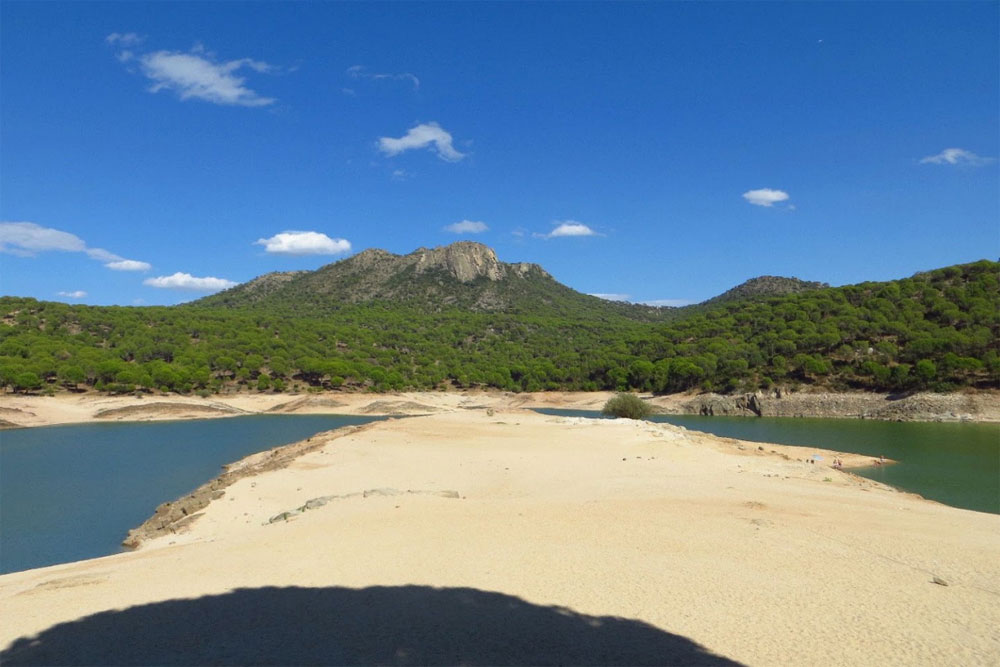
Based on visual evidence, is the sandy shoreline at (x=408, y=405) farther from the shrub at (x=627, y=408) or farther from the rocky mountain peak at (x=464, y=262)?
the rocky mountain peak at (x=464, y=262)

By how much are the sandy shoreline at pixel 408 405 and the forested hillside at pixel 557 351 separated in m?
3.01

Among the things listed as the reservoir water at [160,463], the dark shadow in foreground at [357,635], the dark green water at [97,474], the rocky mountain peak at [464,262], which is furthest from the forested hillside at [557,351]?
the dark shadow in foreground at [357,635]

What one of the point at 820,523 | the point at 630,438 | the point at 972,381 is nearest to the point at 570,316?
the point at 972,381

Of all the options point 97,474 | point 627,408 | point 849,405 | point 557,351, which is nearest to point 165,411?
point 97,474

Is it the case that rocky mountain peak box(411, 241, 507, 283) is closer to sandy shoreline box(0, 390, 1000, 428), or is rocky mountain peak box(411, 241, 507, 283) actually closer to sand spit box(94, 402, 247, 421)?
sandy shoreline box(0, 390, 1000, 428)

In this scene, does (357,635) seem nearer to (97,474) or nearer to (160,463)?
(97,474)

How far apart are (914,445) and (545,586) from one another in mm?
39912

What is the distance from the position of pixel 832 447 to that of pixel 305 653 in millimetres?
40372

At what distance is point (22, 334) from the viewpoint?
7206 cm

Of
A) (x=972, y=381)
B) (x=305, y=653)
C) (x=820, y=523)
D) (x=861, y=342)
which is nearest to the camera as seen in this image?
(x=305, y=653)

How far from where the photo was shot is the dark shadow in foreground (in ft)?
21.0

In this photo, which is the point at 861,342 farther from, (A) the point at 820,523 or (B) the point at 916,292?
(A) the point at 820,523

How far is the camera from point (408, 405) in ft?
243

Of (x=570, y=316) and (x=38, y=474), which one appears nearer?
(x=38, y=474)
